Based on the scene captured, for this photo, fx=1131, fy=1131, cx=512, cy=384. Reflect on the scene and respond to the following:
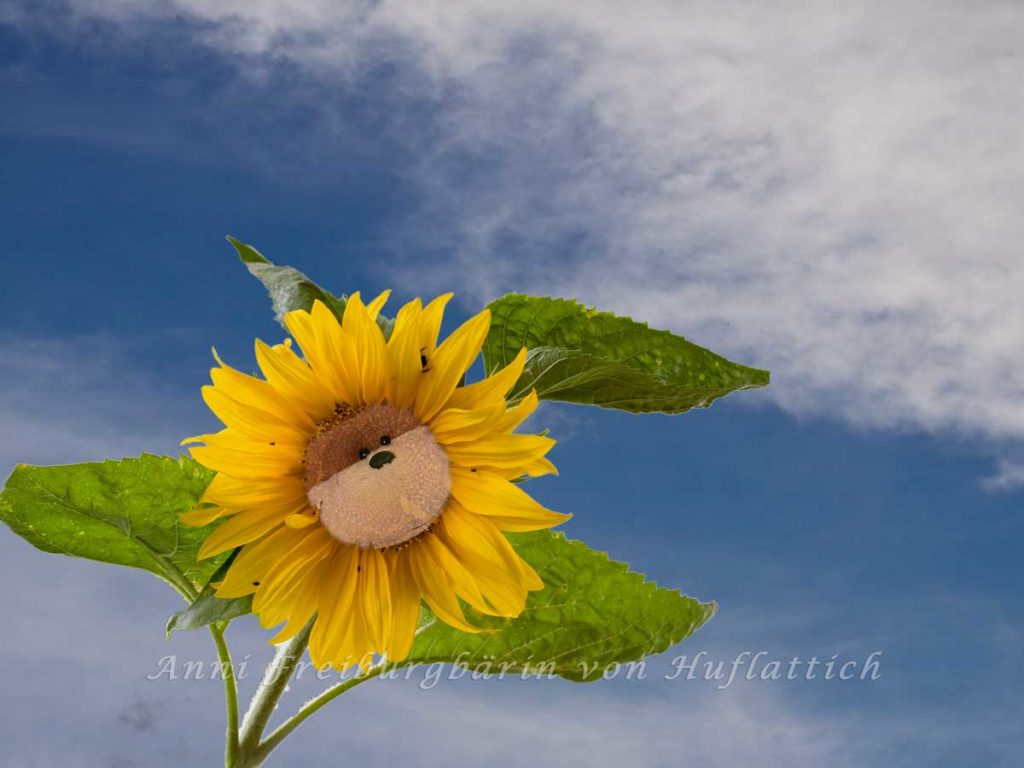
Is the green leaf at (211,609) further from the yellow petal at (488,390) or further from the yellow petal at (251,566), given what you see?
the yellow petal at (488,390)

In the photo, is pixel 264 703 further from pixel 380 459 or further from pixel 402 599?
pixel 380 459

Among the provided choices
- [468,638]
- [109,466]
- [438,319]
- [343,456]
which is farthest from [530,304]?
[109,466]

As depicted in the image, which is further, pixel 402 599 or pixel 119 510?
pixel 119 510

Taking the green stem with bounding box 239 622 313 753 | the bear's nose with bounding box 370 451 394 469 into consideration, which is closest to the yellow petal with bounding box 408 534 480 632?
the bear's nose with bounding box 370 451 394 469

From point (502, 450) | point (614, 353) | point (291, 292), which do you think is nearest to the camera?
point (502, 450)

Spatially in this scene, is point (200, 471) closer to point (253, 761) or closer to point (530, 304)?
point (253, 761)

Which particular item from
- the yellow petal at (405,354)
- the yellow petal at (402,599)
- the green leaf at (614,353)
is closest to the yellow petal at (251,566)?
the yellow petal at (402,599)

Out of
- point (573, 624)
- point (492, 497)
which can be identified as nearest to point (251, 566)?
point (492, 497)
